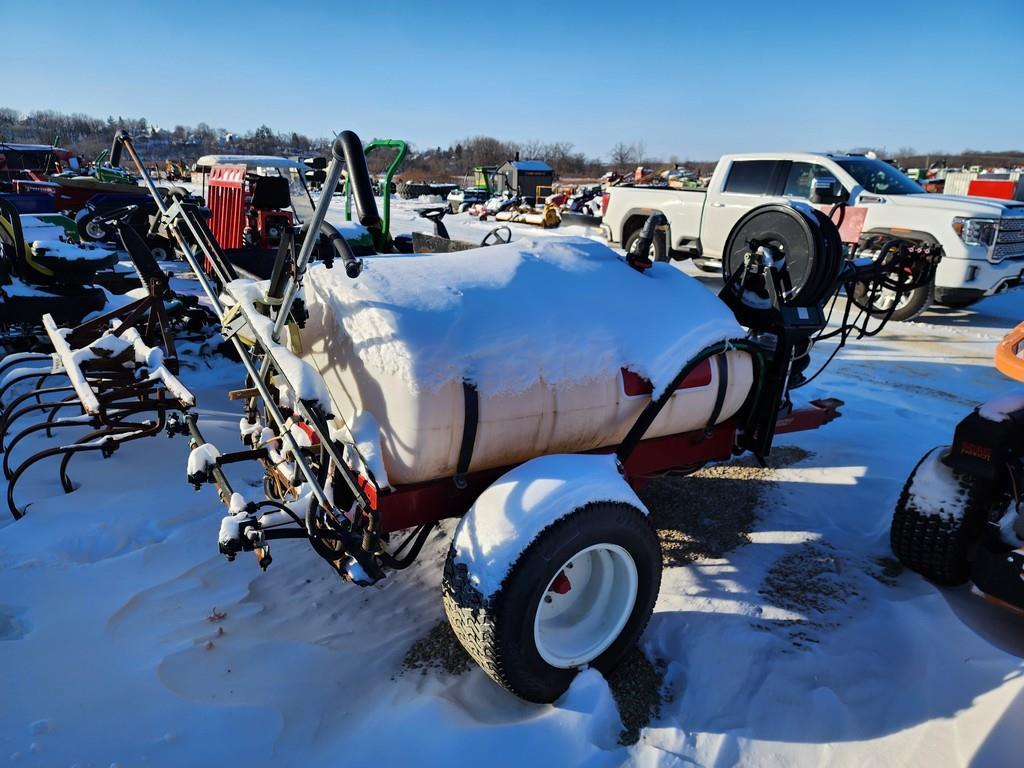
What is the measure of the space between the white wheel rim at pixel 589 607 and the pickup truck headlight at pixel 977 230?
8.26 meters

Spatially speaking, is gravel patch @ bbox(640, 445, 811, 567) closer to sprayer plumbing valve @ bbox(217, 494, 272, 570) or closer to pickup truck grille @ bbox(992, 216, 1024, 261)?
sprayer plumbing valve @ bbox(217, 494, 272, 570)

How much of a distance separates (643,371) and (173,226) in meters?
2.41

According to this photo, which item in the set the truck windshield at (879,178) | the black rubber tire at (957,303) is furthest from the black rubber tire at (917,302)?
the truck windshield at (879,178)

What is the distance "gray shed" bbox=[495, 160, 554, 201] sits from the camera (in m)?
31.5

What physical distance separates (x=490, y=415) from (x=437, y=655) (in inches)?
43.4

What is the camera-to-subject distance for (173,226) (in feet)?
10.8

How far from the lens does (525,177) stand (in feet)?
104

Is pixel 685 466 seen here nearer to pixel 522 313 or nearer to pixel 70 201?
pixel 522 313

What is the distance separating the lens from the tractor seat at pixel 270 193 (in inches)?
384

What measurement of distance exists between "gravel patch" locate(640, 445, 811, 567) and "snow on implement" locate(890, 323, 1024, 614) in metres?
0.87

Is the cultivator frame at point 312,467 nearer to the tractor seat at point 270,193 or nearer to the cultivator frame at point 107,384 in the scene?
the cultivator frame at point 107,384

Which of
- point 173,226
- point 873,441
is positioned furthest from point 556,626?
point 873,441

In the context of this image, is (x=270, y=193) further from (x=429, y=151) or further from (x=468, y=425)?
(x=429, y=151)

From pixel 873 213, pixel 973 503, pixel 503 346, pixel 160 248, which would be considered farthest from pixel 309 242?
pixel 160 248
